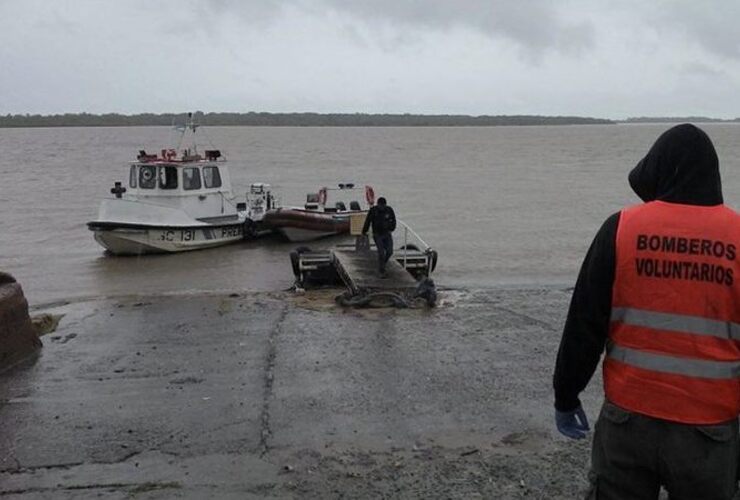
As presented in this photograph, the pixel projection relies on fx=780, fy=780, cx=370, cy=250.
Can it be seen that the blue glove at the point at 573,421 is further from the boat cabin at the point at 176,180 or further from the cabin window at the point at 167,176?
the cabin window at the point at 167,176

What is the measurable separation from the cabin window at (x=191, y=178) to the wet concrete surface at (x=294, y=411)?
10853 mm

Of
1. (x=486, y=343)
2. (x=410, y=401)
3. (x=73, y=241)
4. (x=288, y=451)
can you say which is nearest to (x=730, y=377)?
(x=288, y=451)

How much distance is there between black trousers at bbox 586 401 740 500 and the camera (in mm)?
2689

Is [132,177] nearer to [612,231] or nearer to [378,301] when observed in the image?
[378,301]

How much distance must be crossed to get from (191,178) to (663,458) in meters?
19.8

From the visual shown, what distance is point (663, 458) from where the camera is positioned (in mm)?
2719

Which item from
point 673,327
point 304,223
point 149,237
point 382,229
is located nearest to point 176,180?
point 149,237

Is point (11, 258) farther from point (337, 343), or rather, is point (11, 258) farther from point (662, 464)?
point (662, 464)

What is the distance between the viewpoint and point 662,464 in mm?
2725

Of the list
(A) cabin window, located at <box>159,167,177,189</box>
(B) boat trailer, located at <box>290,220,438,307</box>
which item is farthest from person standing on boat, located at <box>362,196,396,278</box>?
(A) cabin window, located at <box>159,167,177,189</box>

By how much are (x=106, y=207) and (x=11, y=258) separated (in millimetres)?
3234

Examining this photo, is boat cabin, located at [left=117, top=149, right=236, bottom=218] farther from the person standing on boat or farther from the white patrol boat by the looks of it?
the person standing on boat

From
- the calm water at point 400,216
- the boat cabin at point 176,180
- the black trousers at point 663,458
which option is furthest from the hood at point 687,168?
the boat cabin at point 176,180

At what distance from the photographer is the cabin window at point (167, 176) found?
21.1 m
